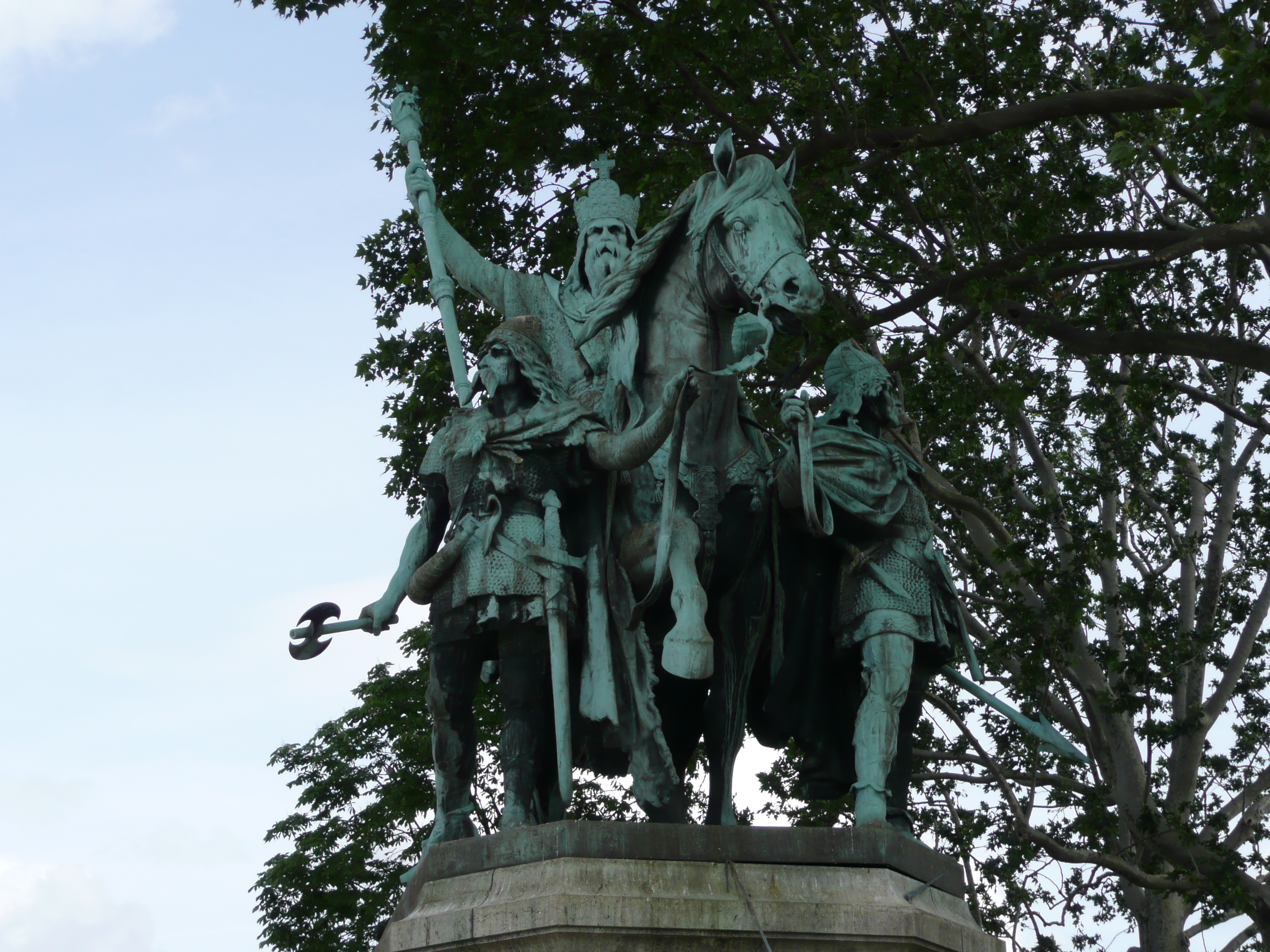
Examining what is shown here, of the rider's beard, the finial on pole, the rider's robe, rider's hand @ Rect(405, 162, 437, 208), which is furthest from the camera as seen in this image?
rider's hand @ Rect(405, 162, 437, 208)

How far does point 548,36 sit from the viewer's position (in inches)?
551

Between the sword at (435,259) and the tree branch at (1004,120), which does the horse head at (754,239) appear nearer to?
the sword at (435,259)

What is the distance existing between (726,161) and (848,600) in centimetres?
179

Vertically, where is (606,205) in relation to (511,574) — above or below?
above

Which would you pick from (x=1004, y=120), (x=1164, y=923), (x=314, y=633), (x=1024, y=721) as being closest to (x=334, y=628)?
(x=314, y=633)

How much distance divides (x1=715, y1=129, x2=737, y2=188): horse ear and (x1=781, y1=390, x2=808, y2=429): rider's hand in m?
0.89

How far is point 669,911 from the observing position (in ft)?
19.8

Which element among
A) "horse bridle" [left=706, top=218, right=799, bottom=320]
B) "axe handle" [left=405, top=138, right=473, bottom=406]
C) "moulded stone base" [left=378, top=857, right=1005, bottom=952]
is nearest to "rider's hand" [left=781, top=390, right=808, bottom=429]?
"horse bridle" [left=706, top=218, right=799, bottom=320]

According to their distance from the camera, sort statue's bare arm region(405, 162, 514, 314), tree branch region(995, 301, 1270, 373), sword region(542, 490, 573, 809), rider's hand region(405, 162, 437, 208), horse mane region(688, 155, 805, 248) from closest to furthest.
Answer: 1. sword region(542, 490, 573, 809)
2. horse mane region(688, 155, 805, 248)
3. statue's bare arm region(405, 162, 514, 314)
4. rider's hand region(405, 162, 437, 208)
5. tree branch region(995, 301, 1270, 373)

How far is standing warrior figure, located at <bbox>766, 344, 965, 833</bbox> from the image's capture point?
23.3 ft

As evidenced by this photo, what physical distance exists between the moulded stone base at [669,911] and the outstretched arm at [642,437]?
4.84ft

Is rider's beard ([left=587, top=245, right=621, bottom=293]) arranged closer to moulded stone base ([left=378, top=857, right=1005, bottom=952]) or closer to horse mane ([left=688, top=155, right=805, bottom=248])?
horse mane ([left=688, top=155, right=805, bottom=248])

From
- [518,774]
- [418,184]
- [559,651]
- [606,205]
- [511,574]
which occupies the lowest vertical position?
[518,774]

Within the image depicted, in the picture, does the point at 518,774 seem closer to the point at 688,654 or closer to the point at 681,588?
the point at 688,654
